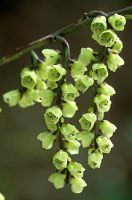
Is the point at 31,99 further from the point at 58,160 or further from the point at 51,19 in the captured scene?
the point at 51,19

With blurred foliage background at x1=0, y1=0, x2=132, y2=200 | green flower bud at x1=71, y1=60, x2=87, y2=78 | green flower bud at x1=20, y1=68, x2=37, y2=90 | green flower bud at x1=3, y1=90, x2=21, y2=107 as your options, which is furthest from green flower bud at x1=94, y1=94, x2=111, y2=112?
blurred foliage background at x1=0, y1=0, x2=132, y2=200

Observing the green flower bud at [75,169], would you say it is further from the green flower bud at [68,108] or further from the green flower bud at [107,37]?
the green flower bud at [107,37]

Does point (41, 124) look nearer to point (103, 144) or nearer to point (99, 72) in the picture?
point (103, 144)

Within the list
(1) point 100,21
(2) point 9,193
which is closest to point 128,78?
(2) point 9,193

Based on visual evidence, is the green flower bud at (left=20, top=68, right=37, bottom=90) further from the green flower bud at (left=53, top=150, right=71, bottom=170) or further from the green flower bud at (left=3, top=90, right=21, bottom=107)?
the green flower bud at (left=53, top=150, right=71, bottom=170)

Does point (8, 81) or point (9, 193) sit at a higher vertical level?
point (8, 81)

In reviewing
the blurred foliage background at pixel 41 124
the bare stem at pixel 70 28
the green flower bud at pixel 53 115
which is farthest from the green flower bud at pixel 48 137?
the blurred foliage background at pixel 41 124
